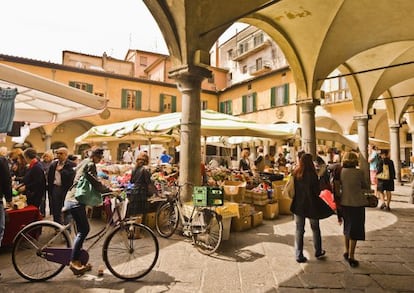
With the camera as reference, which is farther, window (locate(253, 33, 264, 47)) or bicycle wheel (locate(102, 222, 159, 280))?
window (locate(253, 33, 264, 47))

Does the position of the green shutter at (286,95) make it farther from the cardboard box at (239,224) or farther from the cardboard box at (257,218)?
the cardboard box at (239,224)

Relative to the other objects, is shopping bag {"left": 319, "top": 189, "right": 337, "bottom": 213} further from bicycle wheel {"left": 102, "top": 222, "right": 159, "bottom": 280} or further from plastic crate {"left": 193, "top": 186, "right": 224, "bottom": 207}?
bicycle wheel {"left": 102, "top": 222, "right": 159, "bottom": 280}

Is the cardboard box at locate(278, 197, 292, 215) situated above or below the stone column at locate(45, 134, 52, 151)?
below

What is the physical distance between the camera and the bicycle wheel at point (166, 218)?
5191mm

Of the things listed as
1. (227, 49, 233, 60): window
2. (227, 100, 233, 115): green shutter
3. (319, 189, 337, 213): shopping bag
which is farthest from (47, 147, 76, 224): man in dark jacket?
(227, 49, 233, 60): window

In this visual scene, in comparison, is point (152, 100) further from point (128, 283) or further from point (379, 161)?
point (128, 283)

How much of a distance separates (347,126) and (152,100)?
50.5 ft

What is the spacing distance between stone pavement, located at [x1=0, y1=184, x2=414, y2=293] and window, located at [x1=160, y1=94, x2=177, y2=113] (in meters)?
20.1

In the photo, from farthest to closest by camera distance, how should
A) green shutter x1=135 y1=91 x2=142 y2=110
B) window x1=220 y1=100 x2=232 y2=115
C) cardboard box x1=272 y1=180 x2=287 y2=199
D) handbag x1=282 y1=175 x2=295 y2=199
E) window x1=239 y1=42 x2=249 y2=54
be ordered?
window x1=239 y1=42 x2=249 y2=54
window x1=220 y1=100 x2=232 y2=115
green shutter x1=135 y1=91 x2=142 y2=110
cardboard box x1=272 y1=180 x2=287 y2=199
handbag x1=282 y1=175 x2=295 y2=199

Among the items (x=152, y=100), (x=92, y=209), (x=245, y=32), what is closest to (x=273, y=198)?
(x=92, y=209)

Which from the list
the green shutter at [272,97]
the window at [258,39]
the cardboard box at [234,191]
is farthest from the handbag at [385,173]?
the window at [258,39]

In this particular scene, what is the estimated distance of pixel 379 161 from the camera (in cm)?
787

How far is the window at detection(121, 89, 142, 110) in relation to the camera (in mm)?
22516

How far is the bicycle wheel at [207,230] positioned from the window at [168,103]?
67.1ft
